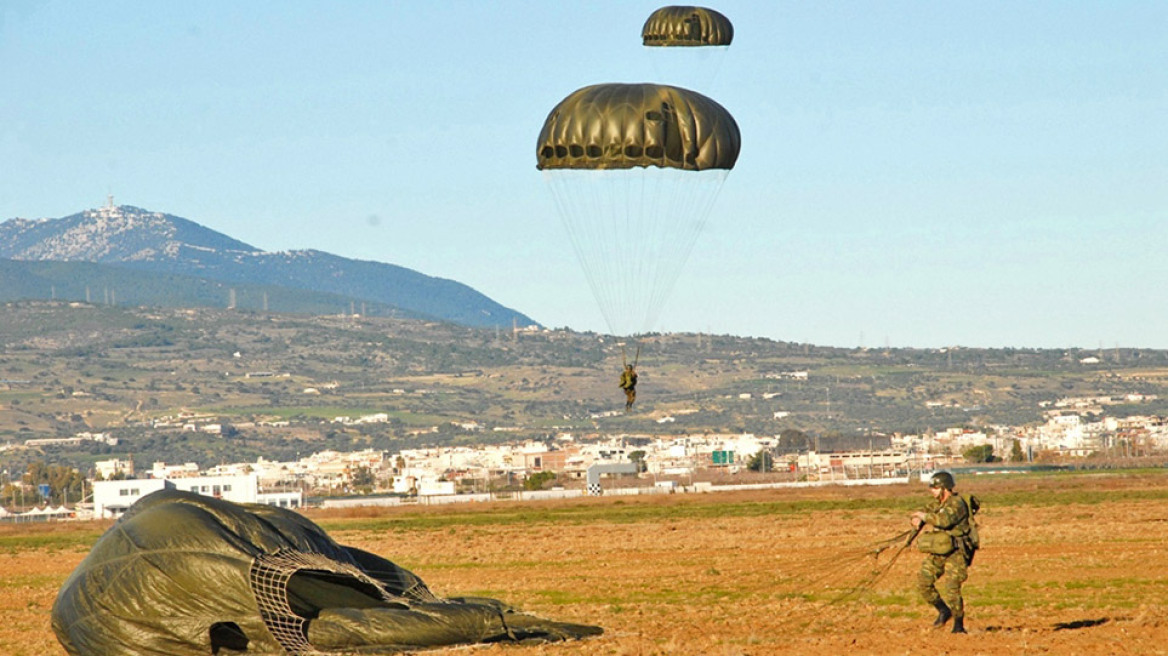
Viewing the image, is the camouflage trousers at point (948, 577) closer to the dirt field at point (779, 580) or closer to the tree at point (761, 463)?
the dirt field at point (779, 580)

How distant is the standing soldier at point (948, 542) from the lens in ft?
61.3

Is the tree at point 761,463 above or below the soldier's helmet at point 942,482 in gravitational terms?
above

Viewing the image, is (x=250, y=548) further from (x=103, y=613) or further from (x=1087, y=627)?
(x=1087, y=627)

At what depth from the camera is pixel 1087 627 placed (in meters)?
19.5

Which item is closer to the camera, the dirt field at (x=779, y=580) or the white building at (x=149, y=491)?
the dirt field at (x=779, y=580)

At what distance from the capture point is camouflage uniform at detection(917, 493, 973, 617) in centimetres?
1869

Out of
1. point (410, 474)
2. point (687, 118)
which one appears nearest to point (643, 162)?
point (687, 118)

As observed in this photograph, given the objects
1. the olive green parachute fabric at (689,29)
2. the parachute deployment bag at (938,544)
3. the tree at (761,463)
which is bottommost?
the parachute deployment bag at (938,544)

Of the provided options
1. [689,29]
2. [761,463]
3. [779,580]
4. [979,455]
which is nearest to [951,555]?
[779,580]

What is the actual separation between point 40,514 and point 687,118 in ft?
364

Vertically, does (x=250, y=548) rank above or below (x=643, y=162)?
below

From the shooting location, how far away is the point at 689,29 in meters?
34.4

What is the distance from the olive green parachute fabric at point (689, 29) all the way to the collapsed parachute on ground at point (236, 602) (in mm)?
16978

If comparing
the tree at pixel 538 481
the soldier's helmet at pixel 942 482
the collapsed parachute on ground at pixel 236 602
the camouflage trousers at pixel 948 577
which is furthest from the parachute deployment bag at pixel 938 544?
the tree at pixel 538 481
